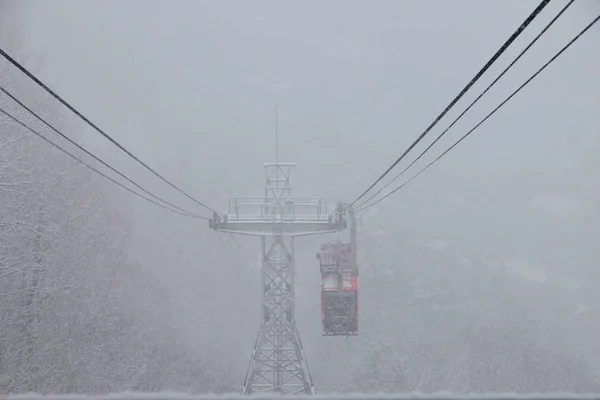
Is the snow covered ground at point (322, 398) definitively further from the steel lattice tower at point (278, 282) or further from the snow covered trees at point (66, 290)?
the steel lattice tower at point (278, 282)

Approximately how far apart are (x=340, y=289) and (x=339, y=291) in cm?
6

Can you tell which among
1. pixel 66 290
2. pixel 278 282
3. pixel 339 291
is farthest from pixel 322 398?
pixel 66 290

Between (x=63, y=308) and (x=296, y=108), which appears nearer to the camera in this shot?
(x=63, y=308)

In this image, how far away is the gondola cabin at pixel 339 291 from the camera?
11141mm

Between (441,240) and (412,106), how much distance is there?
20.9 meters

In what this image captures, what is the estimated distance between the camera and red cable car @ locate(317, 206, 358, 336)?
11141 millimetres

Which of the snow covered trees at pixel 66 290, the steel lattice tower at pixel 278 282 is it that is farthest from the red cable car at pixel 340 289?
the snow covered trees at pixel 66 290

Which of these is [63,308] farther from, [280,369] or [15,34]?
[15,34]

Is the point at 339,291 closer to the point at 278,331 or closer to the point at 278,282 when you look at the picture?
the point at 278,282

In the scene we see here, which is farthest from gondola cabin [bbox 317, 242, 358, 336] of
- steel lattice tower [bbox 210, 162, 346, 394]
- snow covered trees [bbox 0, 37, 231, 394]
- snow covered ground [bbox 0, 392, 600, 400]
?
snow covered ground [bbox 0, 392, 600, 400]

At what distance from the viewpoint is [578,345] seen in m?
32.8

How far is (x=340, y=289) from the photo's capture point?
11.3 m

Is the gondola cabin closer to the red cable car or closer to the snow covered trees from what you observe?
the red cable car

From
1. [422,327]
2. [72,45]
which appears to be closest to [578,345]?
[422,327]
